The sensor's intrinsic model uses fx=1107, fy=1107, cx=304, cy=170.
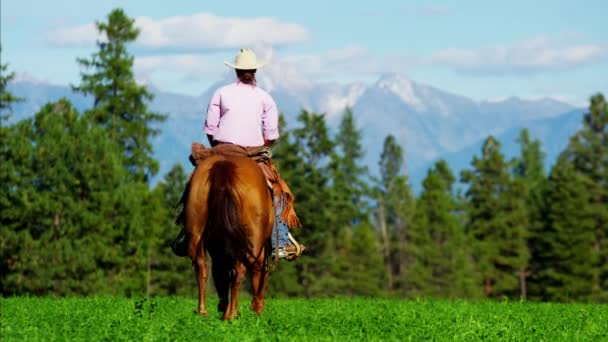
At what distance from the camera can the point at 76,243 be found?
180ft

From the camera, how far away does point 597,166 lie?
9375 centimetres

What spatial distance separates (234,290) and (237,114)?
2.44 m

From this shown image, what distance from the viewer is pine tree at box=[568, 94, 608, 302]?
269ft

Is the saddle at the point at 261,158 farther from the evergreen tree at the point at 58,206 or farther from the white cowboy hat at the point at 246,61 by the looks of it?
the evergreen tree at the point at 58,206

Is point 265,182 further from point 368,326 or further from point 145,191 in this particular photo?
point 145,191

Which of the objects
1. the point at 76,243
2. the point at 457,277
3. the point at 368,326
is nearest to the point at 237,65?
the point at 368,326

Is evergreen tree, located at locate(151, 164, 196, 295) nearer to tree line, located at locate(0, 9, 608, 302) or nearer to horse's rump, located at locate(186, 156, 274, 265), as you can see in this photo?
tree line, located at locate(0, 9, 608, 302)

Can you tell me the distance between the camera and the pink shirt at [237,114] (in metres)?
14.1

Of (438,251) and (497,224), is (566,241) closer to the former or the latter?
(497,224)

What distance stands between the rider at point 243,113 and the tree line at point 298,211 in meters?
41.3

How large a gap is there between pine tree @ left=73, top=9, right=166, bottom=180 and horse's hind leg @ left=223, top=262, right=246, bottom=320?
57555 mm

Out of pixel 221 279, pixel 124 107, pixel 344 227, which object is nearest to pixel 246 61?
pixel 221 279

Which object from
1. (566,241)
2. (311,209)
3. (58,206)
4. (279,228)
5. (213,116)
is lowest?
(279,228)

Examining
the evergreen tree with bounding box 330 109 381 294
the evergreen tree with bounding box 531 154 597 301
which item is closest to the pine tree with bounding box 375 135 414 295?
the evergreen tree with bounding box 330 109 381 294
